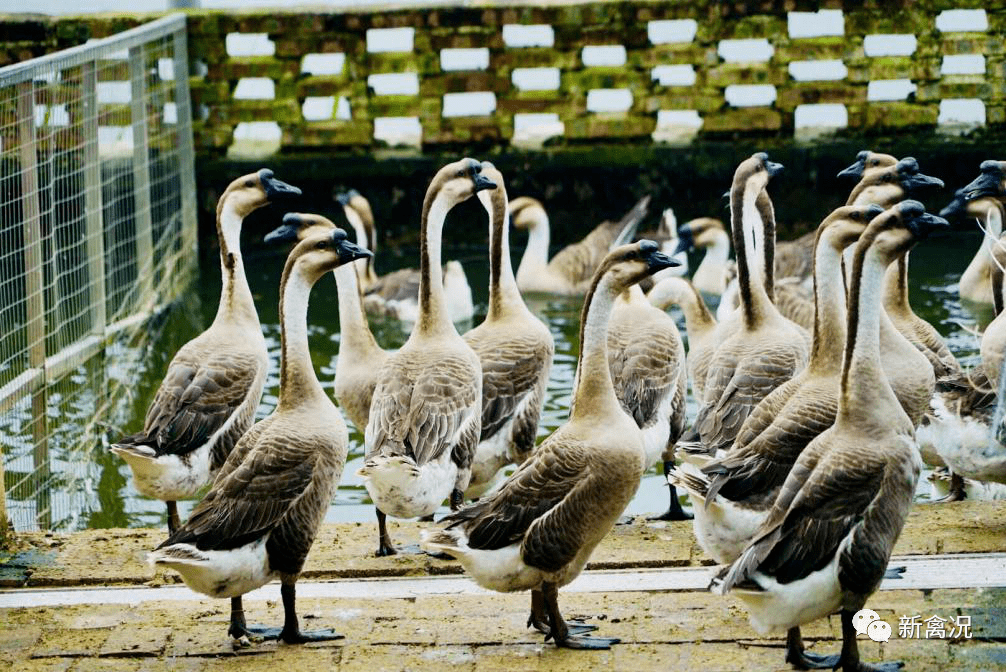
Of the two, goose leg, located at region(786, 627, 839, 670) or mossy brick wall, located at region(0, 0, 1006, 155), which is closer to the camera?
goose leg, located at region(786, 627, 839, 670)

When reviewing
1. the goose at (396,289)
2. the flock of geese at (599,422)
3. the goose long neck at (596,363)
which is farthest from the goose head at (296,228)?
the goose at (396,289)

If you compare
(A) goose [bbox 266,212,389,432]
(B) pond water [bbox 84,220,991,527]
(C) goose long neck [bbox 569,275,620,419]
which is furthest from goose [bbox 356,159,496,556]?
(B) pond water [bbox 84,220,991,527]

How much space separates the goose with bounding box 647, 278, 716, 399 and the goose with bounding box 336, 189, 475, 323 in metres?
3.23

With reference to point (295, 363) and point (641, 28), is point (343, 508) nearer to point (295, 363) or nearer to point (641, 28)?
point (295, 363)

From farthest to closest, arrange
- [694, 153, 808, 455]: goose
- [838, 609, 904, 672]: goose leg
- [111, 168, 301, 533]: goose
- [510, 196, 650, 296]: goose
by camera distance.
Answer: [510, 196, 650, 296]: goose < [694, 153, 808, 455]: goose < [111, 168, 301, 533]: goose < [838, 609, 904, 672]: goose leg

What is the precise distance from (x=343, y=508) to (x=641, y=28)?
8.69m

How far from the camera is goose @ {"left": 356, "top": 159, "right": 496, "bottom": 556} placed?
7.69 m

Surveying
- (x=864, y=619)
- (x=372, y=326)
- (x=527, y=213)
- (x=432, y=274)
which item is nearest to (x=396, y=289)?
(x=372, y=326)

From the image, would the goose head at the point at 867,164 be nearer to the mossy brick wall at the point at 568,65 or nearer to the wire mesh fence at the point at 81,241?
the wire mesh fence at the point at 81,241

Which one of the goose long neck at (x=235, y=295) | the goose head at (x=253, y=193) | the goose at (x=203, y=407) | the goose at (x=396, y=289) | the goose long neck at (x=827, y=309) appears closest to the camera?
the goose long neck at (x=827, y=309)

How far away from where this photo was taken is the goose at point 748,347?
327 inches

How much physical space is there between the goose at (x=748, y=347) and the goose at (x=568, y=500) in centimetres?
133

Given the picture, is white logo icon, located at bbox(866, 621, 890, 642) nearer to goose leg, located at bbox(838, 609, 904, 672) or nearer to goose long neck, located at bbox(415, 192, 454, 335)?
goose leg, located at bbox(838, 609, 904, 672)

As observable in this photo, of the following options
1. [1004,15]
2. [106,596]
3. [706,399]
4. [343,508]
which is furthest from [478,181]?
[1004,15]
